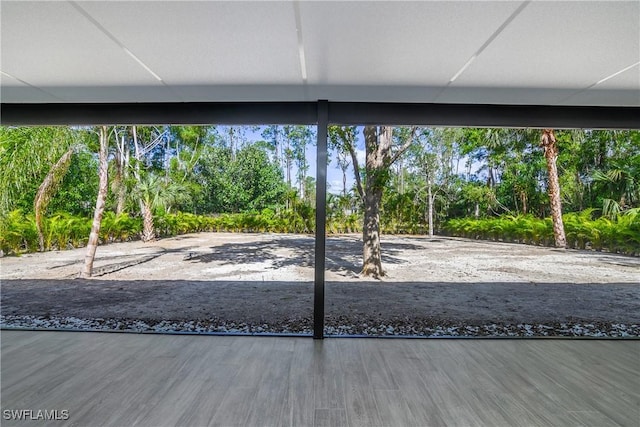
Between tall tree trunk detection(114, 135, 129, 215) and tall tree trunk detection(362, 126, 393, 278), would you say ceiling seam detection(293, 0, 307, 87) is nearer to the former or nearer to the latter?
tall tree trunk detection(362, 126, 393, 278)

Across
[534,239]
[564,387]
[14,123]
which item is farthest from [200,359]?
[534,239]

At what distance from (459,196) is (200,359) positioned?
126 inches

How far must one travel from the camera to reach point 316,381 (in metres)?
1.89

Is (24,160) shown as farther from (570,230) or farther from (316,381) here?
(570,230)

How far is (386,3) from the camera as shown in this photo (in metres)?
1.30

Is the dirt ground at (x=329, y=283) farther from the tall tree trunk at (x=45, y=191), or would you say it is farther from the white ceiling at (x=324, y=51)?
the white ceiling at (x=324, y=51)

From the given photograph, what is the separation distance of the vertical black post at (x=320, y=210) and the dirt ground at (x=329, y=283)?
925 millimetres

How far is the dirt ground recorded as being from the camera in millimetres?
A: 3441

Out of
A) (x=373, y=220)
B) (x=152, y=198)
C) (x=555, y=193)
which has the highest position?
(x=555, y=193)

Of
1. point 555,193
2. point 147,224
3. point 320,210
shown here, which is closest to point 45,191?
point 147,224

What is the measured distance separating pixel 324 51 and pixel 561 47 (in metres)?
1.25

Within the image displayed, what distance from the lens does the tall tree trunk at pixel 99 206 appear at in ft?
12.6

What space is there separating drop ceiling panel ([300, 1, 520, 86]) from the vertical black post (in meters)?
0.43

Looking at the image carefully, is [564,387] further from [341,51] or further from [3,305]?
[3,305]
